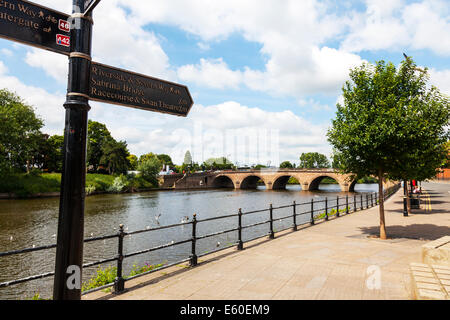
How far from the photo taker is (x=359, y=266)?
20.5 feet

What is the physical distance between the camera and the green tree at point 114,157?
5819cm

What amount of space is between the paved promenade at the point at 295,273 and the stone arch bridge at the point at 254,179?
52.8 meters

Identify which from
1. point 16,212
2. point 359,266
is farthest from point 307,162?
point 359,266

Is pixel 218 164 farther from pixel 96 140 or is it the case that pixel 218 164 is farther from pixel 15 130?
pixel 15 130

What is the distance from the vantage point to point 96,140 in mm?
62406

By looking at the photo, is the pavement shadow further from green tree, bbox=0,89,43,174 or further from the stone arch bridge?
the stone arch bridge

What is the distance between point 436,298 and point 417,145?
7451 millimetres

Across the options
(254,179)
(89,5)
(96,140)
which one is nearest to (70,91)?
(89,5)

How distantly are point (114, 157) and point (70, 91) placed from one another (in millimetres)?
59600

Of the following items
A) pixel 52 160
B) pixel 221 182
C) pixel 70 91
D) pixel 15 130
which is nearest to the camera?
pixel 70 91

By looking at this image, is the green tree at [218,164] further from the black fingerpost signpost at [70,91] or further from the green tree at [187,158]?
the black fingerpost signpost at [70,91]

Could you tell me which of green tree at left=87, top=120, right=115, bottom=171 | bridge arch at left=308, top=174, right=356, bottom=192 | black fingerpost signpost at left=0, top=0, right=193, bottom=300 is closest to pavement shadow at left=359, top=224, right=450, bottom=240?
black fingerpost signpost at left=0, top=0, right=193, bottom=300

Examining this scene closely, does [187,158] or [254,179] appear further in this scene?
[187,158]
